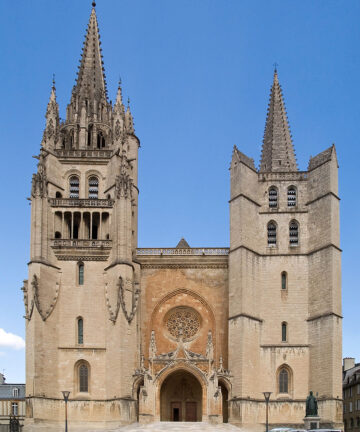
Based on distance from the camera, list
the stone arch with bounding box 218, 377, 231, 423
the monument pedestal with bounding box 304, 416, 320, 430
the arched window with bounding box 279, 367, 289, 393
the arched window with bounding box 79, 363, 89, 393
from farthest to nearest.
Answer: the arched window with bounding box 279, 367, 289, 393
the stone arch with bounding box 218, 377, 231, 423
the arched window with bounding box 79, 363, 89, 393
the monument pedestal with bounding box 304, 416, 320, 430

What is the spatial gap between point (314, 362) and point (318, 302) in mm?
3504

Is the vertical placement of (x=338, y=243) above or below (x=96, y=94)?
below

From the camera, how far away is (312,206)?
150 ft

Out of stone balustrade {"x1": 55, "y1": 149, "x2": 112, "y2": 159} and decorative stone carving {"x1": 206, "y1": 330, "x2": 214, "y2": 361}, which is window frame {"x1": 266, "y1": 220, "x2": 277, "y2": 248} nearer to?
decorative stone carving {"x1": 206, "y1": 330, "x2": 214, "y2": 361}

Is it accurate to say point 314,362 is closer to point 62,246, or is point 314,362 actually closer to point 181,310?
point 181,310

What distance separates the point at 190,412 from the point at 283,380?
5.96 m

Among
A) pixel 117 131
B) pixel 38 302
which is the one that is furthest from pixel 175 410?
pixel 117 131

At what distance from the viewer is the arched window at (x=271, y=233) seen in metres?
45.8

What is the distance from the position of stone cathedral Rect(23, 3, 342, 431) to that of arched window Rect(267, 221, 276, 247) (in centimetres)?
6

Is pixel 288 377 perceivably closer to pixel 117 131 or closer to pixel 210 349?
pixel 210 349

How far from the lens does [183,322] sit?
1820 inches

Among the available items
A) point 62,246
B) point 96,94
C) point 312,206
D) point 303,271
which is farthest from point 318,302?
point 96,94

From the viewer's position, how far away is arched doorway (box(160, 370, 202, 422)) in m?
44.2

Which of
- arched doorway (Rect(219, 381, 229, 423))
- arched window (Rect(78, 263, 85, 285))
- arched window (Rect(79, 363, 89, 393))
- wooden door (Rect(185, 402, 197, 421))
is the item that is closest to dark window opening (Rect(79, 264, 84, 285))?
arched window (Rect(78, 263, 85, 285))
